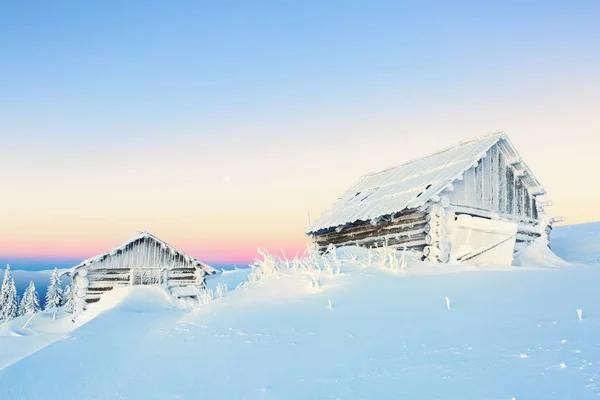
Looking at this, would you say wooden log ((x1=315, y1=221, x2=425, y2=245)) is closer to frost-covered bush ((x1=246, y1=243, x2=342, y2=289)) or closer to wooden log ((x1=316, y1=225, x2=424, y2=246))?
wooden log ((x1=316, y1=225, x2=424, y2=246))

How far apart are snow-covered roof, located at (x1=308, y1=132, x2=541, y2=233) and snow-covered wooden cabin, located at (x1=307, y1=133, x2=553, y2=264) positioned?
39 millimetres

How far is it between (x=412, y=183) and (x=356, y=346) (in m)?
12.1

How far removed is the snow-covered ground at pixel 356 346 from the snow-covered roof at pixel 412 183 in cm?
559

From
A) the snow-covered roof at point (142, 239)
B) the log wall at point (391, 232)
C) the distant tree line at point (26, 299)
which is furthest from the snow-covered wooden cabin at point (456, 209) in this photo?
the distant tree line at point (26, 299)

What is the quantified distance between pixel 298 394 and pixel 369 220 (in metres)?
13.1

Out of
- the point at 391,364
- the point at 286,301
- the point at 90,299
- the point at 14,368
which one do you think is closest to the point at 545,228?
the point at 286,301

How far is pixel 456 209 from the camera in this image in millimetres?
15500

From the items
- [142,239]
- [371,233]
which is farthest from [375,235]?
[142,239]

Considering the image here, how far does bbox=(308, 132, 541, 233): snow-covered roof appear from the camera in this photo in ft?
50.6

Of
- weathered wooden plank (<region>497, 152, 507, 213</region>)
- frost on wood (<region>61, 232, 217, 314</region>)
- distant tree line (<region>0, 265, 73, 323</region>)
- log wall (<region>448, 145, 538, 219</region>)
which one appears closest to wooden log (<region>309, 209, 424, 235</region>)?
log wall (<region>448, 145, 538, 219</region>)

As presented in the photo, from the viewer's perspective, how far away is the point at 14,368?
779 centimetres

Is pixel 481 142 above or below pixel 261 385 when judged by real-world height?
above

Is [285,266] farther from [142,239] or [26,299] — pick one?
[26,299]

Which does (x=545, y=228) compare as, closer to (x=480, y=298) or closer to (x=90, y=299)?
(x=480, y=298)
